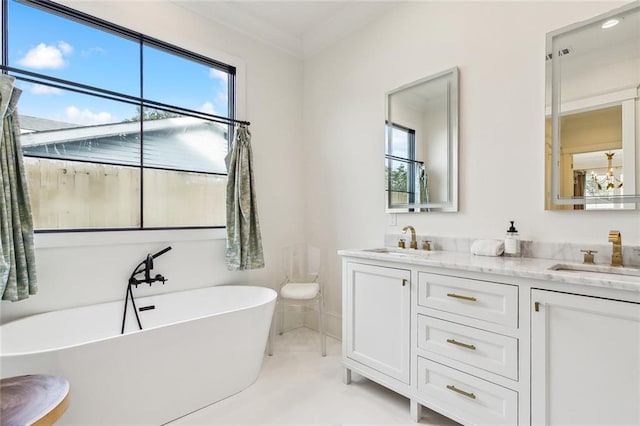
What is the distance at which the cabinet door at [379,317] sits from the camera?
1.88 m

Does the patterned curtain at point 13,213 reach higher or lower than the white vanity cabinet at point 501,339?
higher

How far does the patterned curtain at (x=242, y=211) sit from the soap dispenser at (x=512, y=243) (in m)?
1.91

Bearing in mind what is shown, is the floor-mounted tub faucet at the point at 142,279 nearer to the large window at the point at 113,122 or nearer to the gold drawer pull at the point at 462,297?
the large window at the point at 113,122

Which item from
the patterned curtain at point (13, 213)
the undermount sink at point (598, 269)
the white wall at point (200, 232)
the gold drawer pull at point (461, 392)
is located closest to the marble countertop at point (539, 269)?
the undermount sink at point (598, 269)

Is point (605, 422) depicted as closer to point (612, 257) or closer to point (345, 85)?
point (612, 257)

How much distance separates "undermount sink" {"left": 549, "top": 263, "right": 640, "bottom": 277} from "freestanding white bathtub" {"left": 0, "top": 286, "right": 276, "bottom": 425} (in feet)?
5.78

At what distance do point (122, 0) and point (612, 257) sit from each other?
3485 mm

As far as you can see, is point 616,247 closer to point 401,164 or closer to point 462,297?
point 462,297

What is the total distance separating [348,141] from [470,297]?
6.03 ft

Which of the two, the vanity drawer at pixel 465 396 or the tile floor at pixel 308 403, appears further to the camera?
the tile floor at pixel 308 403

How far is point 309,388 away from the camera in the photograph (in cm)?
215

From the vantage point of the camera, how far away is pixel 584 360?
126cm

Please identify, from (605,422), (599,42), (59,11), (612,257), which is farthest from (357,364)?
(59,11)

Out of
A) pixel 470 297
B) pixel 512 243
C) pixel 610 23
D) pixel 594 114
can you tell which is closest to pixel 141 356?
pixel 470 297
